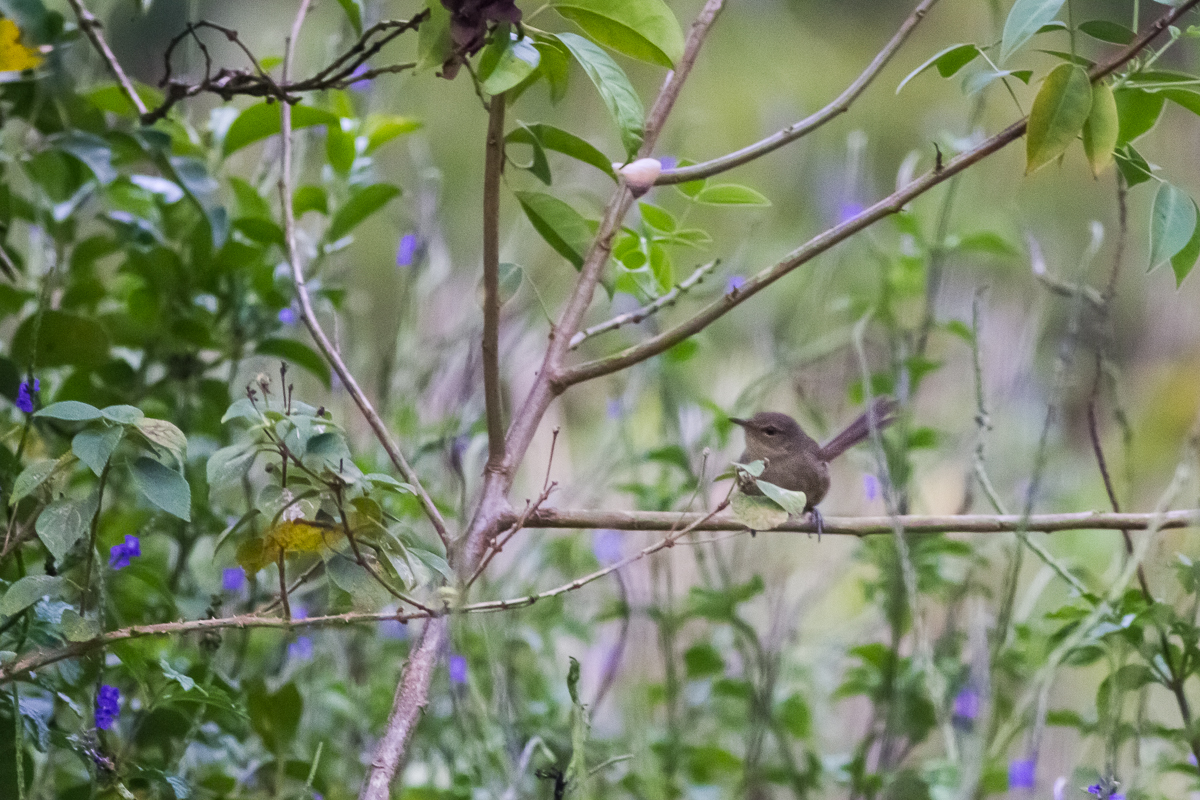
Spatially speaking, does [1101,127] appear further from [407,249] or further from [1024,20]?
[407,249]

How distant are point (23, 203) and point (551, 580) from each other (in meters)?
1.19

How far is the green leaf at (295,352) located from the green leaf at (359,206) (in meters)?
0.17

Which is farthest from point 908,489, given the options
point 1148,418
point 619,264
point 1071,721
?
point 1148,418

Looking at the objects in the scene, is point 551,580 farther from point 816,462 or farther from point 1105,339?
point 1105,339

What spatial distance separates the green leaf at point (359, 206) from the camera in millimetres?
1467

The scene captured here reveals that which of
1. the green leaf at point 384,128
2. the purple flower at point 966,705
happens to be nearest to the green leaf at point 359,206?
the green leaf at point 384,128

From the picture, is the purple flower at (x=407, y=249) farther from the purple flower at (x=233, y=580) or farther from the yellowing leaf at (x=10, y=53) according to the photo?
the yellowing leaf at (x=10, y=53)

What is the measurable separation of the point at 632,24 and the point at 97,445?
568mm

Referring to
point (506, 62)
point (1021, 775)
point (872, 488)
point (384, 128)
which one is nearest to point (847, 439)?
point (872, 488)

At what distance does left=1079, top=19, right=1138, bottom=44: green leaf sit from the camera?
1.01m

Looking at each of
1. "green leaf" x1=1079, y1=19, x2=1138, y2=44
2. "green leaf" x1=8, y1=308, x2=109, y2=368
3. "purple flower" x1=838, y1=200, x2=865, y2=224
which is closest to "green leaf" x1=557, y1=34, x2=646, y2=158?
"green leaf" x1=1079, y1=19, x2=1138, y2=44

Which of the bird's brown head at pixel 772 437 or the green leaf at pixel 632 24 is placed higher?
the green leaf at pixel 632 24

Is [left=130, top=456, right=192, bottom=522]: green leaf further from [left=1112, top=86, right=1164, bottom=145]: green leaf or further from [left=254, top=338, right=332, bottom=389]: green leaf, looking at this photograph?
[left=1112, top=86, right=1164, bottom=145]: green leaf

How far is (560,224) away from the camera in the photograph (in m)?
1.09
